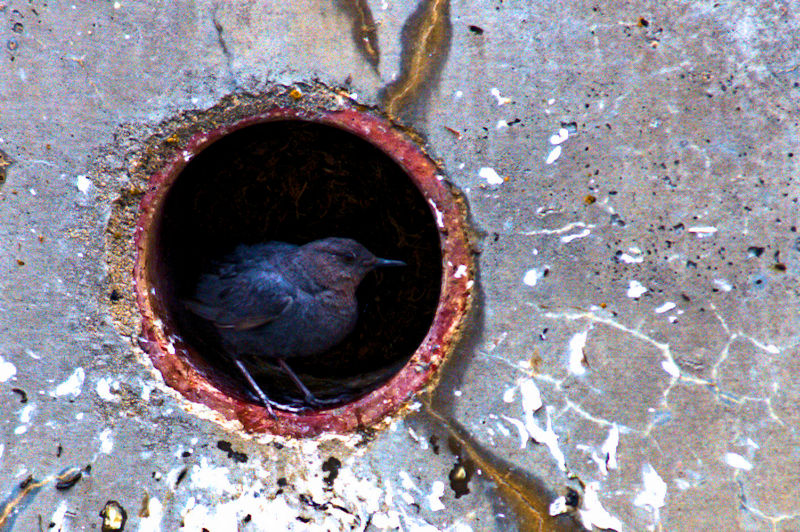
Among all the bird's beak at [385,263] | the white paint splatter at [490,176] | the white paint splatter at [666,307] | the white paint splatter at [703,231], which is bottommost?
the white paint splatter at [666,307]

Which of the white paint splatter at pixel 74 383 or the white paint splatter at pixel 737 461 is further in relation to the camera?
the white paint splatter at pixel 74 383

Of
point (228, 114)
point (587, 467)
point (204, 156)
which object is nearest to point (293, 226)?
point (204, 156)

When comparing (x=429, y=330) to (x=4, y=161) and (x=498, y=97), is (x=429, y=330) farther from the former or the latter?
(x=4, y=161)

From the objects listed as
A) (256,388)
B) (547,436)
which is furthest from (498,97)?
(256,388)

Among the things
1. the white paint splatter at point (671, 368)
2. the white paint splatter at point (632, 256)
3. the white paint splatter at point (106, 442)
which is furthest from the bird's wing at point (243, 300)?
the white paint splatter at point (671, 368)

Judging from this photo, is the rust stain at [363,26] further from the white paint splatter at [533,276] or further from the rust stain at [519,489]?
the rust stain at [519,489]

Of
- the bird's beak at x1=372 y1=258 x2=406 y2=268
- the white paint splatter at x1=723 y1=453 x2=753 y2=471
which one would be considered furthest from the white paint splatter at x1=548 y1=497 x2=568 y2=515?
the bird's beak at x1=372 y1=258 x2=406 y2=268

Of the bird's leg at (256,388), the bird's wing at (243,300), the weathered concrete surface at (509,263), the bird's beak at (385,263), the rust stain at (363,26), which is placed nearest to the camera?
the weathered concrete surface at (509,263)

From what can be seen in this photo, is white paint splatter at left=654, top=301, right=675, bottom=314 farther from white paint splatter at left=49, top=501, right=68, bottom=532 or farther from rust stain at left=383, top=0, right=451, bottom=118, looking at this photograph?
white paint splatter at left=49, top=501, right=68, bottom=532
